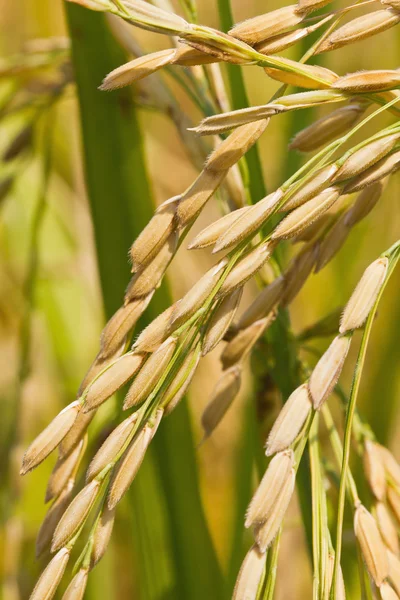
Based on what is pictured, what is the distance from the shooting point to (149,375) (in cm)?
43

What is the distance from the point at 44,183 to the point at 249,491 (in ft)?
1.46

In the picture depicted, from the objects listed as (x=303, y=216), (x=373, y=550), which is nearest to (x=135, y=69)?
(x=303, y=216)

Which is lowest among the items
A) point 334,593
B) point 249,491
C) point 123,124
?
point 249,491

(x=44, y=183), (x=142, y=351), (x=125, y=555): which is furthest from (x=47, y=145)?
(x=125, y=555)

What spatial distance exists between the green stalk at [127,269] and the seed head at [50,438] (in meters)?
0.25

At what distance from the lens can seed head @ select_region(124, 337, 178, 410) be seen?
1.43 feet

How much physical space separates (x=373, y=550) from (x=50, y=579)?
8.2 inches

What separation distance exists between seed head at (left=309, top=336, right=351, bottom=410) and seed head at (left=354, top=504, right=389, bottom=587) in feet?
0.35

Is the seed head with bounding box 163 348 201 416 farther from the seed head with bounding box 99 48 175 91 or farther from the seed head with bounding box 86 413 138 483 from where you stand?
the seed head with bounding box 99 48 175 91

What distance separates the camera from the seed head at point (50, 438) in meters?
0.44

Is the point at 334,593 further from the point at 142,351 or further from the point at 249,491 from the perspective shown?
the point at 249,491

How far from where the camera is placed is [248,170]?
1.97 ft

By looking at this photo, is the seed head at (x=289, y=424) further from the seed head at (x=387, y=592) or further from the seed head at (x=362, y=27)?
the seed head at (x=362, y=27)


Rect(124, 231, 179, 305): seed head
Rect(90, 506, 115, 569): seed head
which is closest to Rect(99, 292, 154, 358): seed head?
Rect(124, 231, 179, 305): seed head
